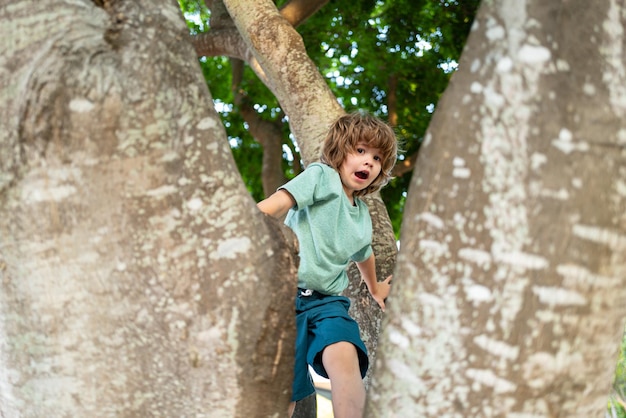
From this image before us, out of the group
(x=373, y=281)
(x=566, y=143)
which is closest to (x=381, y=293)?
(x=373, y=281)

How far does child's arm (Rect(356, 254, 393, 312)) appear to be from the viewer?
3719 millimetres

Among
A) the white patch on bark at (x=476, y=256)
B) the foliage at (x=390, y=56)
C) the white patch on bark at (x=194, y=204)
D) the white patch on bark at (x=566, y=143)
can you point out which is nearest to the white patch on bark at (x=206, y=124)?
the white patch on bark at (x=194, y=204)

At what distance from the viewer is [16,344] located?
6.60 ft

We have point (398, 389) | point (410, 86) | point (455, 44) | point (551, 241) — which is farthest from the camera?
point (410, 86)

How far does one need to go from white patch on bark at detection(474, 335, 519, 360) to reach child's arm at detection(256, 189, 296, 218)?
1.23 metres

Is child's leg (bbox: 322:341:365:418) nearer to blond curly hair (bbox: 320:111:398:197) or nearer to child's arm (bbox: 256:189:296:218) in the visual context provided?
child's arm (bbox: 256:189:296:218)

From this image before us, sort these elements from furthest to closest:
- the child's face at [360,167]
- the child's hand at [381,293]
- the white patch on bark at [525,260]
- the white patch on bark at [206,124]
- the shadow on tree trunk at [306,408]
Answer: the shadow on tree trunk at [306,408]
the child's hand at [381,293]
the child's face at [360,167]
the white patch on bark at [206,124]
the white patch on bark at [525,260]

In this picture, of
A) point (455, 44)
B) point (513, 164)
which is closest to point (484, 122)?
point (513, 164)

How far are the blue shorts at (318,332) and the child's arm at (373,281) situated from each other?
1.40 ft

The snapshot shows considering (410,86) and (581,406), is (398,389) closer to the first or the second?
(581,406)

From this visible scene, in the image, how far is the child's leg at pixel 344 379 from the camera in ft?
9.20

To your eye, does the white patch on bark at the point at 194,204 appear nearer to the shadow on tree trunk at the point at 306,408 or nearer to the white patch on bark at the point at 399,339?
the white patch on bark at the point at 399,339

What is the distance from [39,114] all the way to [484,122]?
40.4 inches

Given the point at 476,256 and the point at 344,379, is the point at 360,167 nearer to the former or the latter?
the point at 344,379
